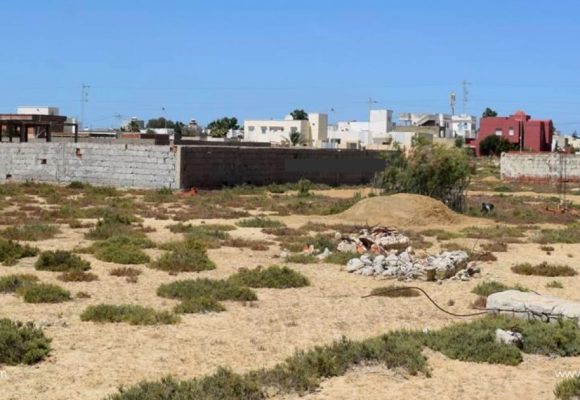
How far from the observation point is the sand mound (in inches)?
993

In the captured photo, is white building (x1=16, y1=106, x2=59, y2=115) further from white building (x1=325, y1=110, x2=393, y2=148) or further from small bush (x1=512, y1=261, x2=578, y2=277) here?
small bush (x1=512, y1=261, x2=578, y2=277)

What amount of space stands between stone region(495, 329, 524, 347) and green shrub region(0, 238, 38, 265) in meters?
9.76

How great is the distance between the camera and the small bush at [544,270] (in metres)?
15.9

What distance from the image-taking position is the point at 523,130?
10569 cm

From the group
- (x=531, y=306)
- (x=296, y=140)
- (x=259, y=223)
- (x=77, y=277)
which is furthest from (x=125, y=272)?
(x=296, y=140)

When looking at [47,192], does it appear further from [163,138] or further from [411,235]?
[163,138]

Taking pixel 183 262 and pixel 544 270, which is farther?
pixel 544 270

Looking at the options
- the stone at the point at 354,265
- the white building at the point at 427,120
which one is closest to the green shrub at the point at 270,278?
the stone at the point at 354,265

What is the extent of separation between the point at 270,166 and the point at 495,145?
218 ft

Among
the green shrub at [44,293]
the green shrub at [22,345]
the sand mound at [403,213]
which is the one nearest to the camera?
the green shrub at [22,345]

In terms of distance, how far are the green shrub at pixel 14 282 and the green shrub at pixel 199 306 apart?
9.45ft

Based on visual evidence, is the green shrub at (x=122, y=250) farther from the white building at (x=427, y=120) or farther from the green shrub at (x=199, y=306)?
the white building at (x=427, y=120)

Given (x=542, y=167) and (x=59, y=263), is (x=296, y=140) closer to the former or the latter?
(x=542, y=167)

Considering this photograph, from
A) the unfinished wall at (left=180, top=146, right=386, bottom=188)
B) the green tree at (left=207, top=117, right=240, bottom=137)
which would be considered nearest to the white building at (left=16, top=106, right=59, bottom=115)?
the green tree at (left=207, top=117, right=240, bottom=137)
